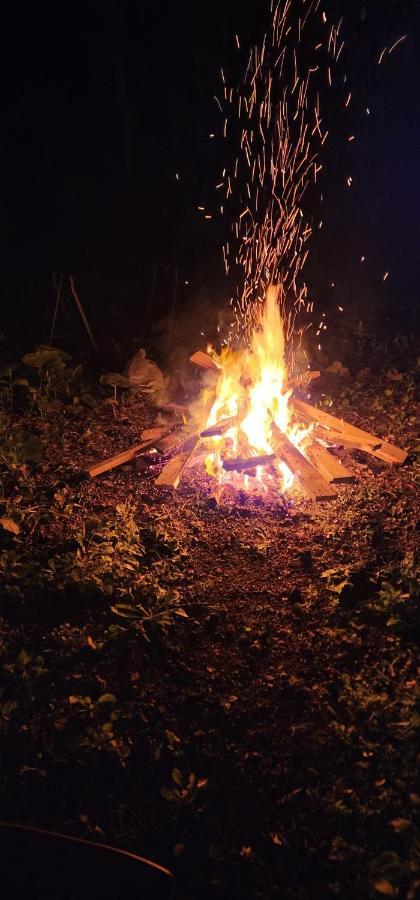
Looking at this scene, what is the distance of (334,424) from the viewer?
436 cm

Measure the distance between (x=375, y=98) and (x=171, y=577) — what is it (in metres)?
6.90

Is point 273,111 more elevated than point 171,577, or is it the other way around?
point 273,111

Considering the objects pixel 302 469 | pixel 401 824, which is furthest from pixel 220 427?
pixel 401 824

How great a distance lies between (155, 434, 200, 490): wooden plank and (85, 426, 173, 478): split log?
27 cm

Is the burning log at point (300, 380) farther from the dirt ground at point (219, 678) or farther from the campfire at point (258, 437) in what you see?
the dirt ground at point (219, 678)

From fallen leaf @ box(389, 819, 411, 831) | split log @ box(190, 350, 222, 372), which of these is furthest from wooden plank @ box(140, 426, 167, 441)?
fallen leaf @ box(389, 819, 411, 831)

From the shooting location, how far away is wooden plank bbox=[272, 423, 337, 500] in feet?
12.0

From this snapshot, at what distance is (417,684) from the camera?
98.7 inches

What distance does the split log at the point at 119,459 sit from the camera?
405cm

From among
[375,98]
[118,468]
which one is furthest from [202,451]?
[375,98]

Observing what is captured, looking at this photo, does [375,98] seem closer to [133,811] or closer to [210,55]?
[210,55]

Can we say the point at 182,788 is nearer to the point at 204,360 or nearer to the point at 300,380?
Answer: the point at 204,360

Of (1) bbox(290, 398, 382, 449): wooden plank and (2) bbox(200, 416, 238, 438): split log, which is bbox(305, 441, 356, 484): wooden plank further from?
(2) bbox(200, 416, 238, 438): split log

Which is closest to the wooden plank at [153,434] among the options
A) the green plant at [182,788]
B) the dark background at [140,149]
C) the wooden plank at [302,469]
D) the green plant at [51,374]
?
the wooden plank at [302,469]
